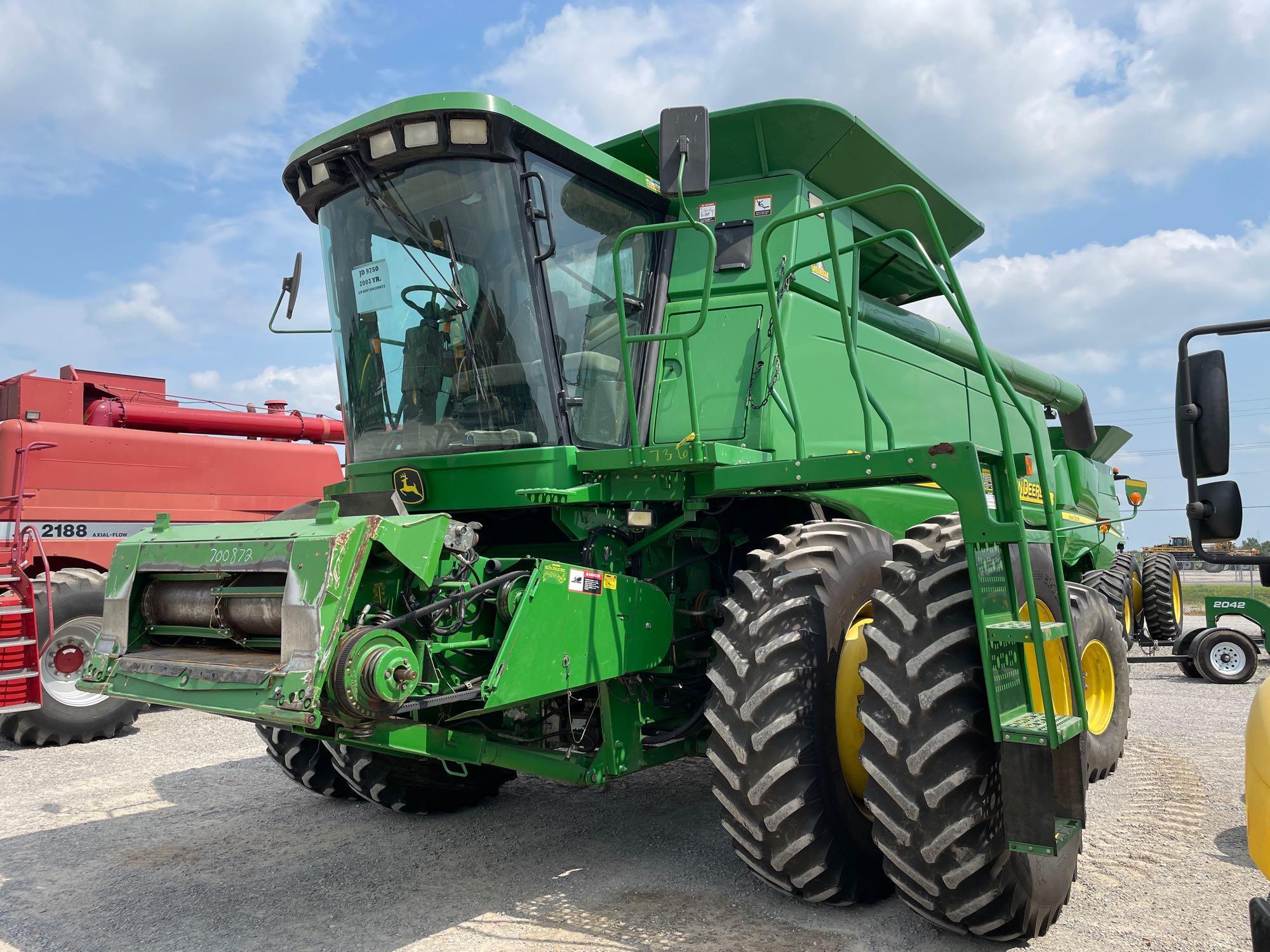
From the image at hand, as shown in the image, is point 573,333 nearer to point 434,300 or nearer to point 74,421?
point 434,300

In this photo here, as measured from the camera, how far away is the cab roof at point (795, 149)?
16.1 feet

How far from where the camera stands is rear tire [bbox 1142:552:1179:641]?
13.6m

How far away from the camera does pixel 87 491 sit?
8625mm

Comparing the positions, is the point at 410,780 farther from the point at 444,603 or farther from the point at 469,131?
the point at 469,131

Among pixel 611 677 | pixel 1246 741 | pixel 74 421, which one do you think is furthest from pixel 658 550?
pixel 74 421

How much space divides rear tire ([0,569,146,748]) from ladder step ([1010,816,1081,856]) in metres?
7.00

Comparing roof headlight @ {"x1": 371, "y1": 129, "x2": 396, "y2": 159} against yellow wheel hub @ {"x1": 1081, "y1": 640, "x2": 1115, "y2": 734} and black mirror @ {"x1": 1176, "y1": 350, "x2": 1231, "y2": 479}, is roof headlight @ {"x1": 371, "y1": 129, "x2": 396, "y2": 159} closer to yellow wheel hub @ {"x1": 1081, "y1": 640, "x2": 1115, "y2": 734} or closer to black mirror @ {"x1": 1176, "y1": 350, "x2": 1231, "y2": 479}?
black mirror @ {"x1": 1176, "y1": 350, "x2": 1231, "y2": 479}

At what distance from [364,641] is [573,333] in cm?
189

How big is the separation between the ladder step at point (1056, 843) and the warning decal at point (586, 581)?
1.69m

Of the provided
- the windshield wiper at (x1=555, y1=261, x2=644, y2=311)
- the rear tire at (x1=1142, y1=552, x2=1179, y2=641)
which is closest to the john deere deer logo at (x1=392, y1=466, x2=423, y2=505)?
the windshield wiper at (x1=555, y1=261, x2=644, y2=311)

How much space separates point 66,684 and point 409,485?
5.15 m

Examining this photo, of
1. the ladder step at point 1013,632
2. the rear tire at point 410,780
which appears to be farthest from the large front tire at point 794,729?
the rear tire at point 410,780

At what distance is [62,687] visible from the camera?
25.5ft

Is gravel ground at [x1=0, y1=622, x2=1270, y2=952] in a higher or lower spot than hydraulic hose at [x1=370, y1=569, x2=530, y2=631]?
lower
